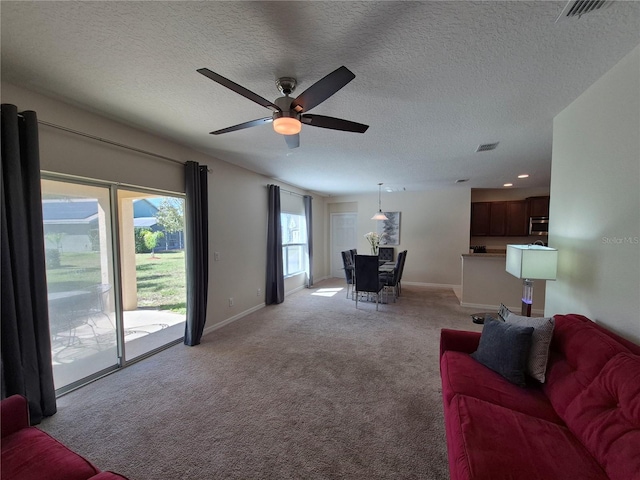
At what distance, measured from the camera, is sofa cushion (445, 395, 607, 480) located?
1059 mm

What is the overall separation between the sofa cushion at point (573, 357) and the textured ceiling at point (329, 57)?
1.70m

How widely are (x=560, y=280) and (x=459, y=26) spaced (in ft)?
7.37

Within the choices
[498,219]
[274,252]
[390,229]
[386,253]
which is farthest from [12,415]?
[498,219]

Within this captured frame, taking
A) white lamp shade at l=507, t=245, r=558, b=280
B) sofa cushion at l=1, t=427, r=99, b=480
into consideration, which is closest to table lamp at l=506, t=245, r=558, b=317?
white lamp shade at l=507, t=245, r=558, b=280

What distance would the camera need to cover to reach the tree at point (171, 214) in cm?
327

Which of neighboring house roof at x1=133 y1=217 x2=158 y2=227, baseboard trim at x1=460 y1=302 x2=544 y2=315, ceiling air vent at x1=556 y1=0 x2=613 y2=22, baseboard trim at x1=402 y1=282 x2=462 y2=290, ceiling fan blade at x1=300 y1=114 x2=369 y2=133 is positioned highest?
ceiling air vent at x1=556 y1=0 x2=613 y2=22

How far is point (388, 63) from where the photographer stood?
1.70 meters

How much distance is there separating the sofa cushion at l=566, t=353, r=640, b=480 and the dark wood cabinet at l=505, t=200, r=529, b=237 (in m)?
6.41

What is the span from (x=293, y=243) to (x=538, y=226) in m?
5.97

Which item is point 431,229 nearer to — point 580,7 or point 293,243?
point 293,243

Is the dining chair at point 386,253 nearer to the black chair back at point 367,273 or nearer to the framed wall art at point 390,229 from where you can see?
the framed wall art at point 390,229

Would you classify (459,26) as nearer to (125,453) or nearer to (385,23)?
(385,23)

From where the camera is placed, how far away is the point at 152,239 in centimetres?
320

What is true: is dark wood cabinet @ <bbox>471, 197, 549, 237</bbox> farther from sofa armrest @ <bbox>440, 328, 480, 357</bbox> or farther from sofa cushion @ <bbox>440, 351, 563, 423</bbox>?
sofa cushion @ <bbox>440, 351, 563, 423</bbox>
